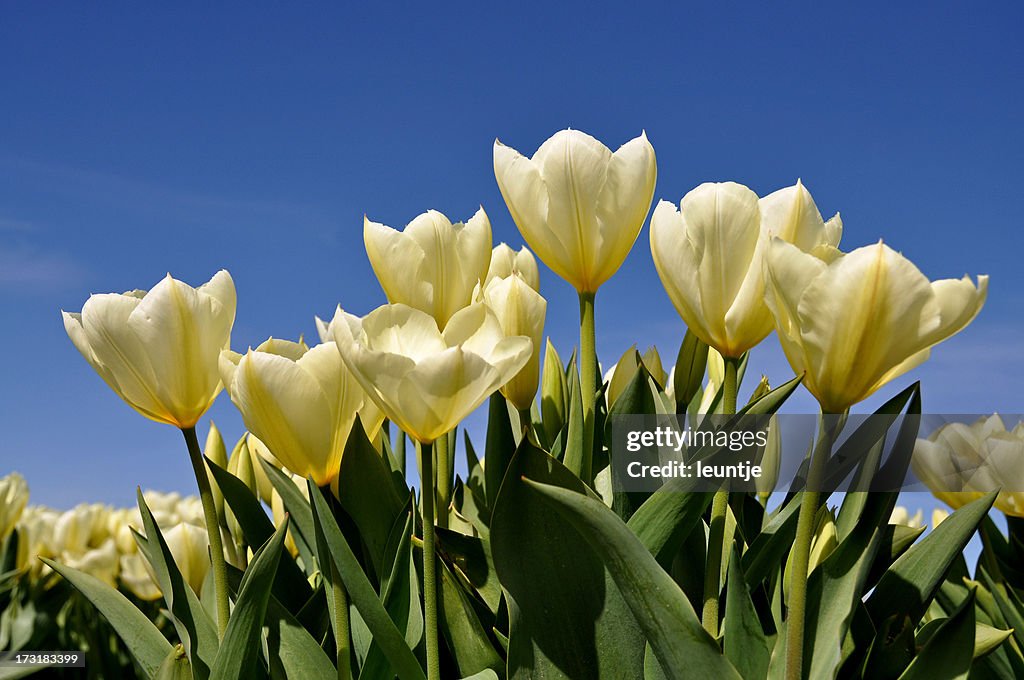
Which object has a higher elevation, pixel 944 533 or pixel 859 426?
pixel 859 426

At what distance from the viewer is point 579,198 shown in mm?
827

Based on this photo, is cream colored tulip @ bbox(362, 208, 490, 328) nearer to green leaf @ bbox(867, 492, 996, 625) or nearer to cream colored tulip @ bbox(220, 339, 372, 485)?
cream colored tulip @ bbox(220, 339, 372, 485)

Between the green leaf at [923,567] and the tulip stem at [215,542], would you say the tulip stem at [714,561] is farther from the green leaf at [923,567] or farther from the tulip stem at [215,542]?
the tulip stem at [215,542]

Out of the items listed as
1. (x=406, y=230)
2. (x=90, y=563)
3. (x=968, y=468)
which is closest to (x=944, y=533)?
(x=968, y=468)

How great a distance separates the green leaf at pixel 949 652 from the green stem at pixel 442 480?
0.49 meters

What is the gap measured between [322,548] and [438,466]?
19 cm

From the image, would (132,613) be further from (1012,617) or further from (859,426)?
(1012,617)

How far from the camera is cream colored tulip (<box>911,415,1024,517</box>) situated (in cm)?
100

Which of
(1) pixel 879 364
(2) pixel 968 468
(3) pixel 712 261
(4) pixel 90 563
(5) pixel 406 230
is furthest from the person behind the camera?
(4) pixel 90 563

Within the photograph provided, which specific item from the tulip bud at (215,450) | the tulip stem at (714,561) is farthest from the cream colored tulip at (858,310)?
the tulip bud at (215,450)

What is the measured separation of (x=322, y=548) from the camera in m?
0.80

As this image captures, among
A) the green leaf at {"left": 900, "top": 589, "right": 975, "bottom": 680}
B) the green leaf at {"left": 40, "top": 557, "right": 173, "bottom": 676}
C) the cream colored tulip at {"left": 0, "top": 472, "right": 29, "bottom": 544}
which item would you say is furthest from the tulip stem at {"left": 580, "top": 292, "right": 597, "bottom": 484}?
the cream colored tulip at {"left": 0, "top": 472, "right": 29, "bottom": 544}

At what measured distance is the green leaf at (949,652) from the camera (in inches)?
26.3

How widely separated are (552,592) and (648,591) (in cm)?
12
